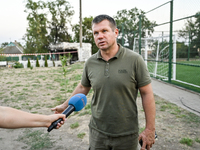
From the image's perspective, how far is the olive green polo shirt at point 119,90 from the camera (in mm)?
1889

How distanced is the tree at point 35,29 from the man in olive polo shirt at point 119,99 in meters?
38.8

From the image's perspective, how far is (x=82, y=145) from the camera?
12.1ft

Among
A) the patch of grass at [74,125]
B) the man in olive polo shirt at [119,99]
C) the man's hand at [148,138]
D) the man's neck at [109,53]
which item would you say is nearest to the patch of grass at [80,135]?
the patch of grass at [74,125]

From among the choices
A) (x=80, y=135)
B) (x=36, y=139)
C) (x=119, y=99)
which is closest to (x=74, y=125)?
(x=80, y=135)

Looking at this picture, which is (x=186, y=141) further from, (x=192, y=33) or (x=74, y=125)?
(x=192, y=33)

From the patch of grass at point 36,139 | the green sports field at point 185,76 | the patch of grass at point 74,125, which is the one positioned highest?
the green sports field at point 185,76

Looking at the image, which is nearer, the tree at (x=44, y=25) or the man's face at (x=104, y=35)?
the man's face at (x=104, y=35)

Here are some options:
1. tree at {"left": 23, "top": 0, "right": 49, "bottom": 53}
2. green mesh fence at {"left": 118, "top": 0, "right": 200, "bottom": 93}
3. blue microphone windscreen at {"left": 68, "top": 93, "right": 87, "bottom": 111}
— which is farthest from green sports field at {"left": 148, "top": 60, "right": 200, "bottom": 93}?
tree at {"left": 23, "top": 0, "right": 49, "bottom": 53}

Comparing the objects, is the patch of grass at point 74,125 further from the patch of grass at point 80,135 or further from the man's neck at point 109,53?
the man's neck at point 109,53

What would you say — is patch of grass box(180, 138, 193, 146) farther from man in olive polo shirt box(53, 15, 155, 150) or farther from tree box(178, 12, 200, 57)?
tree box(178, 12, 200, 57)

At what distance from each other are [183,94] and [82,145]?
4578 millimetres

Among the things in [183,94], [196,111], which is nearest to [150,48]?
[183,94]

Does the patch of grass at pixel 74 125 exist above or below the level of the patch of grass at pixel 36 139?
above

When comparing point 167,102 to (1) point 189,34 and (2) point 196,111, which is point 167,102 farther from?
(1) point 189,34
